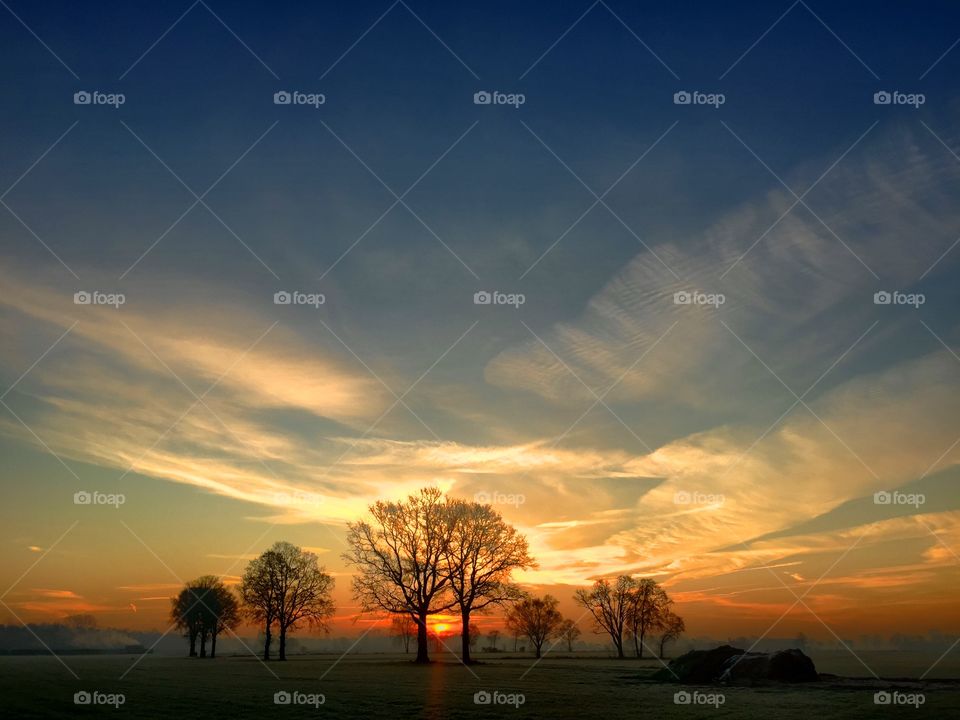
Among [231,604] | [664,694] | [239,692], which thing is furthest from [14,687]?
[231,604]

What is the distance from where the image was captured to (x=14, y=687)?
3816 cm

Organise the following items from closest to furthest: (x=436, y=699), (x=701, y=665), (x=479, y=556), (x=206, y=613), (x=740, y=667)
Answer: (x=436, y=699) < (x=740, y=667) < (x=701, y=665) < (x=479, y=556) < (x=206, y=613)

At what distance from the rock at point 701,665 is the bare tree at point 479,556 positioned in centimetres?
2166

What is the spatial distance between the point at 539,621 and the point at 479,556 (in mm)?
75642

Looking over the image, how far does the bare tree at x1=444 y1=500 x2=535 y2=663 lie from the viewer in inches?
2761

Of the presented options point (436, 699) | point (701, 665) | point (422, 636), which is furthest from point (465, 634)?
point (436, 699)

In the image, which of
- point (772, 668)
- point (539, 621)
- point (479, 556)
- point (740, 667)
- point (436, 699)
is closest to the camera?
point (436, 699)

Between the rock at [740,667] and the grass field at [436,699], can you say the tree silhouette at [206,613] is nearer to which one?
the grass field at [436,699]

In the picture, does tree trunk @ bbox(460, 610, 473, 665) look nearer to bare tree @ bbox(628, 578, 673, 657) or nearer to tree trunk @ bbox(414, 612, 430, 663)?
tree trunk @ bbox(414, 612, 430, 663)

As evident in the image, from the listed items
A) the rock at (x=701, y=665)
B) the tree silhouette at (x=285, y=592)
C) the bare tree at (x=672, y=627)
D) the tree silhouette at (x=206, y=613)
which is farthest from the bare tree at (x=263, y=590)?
the bare tree at (x=672, y=627)

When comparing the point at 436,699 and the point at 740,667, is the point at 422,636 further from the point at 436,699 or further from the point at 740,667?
the point at 436,699

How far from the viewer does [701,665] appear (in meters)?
49.9

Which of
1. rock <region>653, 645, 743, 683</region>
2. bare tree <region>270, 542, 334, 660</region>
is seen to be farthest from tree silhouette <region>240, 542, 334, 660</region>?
rock <region>653, 645, 743, 683</region>

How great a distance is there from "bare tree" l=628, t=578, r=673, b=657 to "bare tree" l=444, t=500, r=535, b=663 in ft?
188
